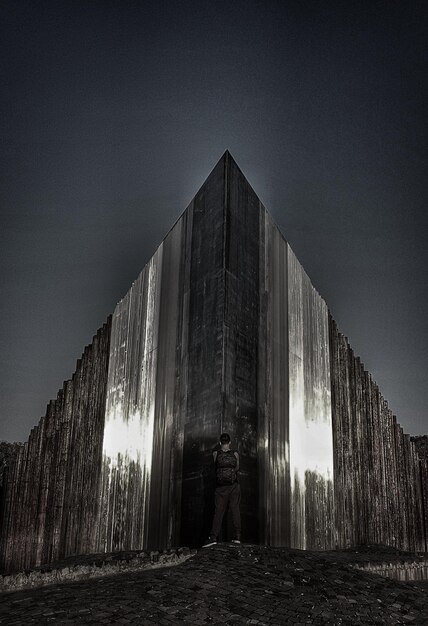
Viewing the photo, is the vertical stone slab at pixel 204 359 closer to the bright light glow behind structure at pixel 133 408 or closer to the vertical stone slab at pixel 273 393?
the vertical stone slab at pixel 273 393

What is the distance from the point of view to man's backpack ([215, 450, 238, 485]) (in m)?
7.38

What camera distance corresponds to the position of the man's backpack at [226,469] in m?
7.38

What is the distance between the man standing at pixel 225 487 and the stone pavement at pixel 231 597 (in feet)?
4.00


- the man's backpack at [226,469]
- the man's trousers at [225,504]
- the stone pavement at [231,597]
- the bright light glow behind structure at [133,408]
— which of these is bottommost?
the stone pavement at [231,597]

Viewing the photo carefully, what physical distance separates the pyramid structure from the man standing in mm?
676

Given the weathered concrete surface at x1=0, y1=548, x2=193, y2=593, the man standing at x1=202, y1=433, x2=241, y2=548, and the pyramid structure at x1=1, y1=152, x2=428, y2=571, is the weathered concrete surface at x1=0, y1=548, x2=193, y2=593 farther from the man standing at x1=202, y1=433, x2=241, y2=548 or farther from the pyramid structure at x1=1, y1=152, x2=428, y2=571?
the pyramid structure at x1=1, y1=152, x2=428, y2=571

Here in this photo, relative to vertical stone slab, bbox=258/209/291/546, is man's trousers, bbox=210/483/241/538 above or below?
below

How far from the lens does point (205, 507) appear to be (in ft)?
26.6

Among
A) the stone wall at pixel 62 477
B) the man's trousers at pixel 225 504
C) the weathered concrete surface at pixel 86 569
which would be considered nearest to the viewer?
the weathered concrete surface at pixel 86 569

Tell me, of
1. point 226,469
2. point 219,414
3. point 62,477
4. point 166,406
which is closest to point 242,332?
point 219,414

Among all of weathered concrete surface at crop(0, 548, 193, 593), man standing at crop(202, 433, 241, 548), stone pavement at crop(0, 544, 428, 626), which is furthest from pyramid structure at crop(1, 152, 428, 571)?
stone pavement at crop(0, 544, 428, 626)

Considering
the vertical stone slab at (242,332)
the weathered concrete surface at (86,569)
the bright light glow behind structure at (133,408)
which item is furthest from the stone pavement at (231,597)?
the bright light glow behind structure at (133,408)

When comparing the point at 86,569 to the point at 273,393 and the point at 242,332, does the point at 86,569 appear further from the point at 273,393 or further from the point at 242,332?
the point at 273,393

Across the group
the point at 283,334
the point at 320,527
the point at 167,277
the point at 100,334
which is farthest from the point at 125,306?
the point at 320,527
